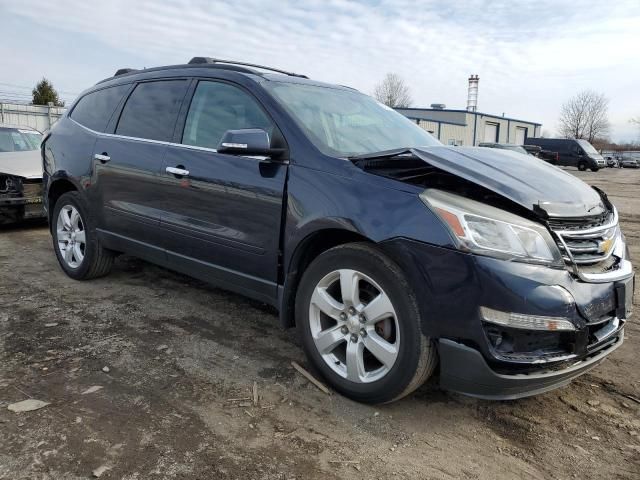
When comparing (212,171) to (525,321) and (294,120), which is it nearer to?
(294,120)

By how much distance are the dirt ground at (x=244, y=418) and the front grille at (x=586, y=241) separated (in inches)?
33.7

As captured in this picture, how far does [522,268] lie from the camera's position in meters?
2.27

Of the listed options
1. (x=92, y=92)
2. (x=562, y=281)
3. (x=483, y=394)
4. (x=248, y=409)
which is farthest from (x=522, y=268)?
(x=92, y=92)

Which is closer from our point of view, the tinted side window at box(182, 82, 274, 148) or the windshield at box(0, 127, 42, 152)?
the tinted side window at box(182, 82, 274, 148)

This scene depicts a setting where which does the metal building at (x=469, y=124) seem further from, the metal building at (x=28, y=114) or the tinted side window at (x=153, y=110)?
the tinted side window at (x=153, y=110)

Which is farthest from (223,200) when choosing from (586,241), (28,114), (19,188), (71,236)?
(28,114)

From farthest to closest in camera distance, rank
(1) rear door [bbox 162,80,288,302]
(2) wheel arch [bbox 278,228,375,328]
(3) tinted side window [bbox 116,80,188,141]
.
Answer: (3) tinted side window [bbox 116,80,188,141]
(1) rear door [bbox 162,80,288,302]
(2) wheel arch [bbox 278,228,375,328]

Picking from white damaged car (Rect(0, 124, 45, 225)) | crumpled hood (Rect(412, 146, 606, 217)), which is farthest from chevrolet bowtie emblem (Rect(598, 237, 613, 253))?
white damaged car (Rect(0, 124, 45, 225))

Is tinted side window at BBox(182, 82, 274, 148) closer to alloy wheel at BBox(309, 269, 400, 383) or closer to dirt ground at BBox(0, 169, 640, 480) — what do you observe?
alloy wheel at BBox(309, 269, 400, 383)

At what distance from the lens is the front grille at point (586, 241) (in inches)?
95.2

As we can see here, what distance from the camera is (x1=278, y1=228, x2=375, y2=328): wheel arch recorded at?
2.88 metres

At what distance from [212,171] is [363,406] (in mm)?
1772

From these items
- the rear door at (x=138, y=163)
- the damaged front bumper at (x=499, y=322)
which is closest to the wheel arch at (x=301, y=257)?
the damaged front bumper at (x=499, y=322)

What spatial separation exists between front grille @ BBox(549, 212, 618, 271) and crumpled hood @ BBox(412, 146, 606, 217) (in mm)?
44
